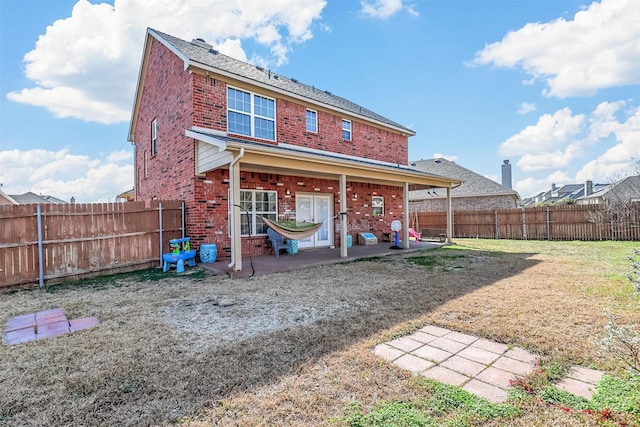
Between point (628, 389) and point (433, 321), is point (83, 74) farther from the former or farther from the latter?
point (628, 389)

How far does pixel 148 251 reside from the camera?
8508 mm

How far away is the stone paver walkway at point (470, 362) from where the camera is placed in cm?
248

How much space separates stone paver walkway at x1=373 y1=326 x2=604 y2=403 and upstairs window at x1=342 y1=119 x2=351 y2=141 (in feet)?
34.2

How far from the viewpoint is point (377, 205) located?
14148 millimetres

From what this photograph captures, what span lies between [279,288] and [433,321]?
2.97 m

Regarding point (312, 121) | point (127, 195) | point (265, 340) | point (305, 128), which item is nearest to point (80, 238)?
point (265, 340)

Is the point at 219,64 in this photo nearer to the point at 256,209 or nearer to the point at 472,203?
the point at 256,209

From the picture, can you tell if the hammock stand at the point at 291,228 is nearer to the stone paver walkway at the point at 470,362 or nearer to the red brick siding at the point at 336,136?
the red brick siding at the point at 336,136

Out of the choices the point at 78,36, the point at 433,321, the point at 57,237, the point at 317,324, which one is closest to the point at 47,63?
the point at 78,36

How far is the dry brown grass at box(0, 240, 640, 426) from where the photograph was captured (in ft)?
7.52

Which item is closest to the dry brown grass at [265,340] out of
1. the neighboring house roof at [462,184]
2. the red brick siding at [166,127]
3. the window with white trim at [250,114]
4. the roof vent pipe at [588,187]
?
the red brick siding at [166,127]

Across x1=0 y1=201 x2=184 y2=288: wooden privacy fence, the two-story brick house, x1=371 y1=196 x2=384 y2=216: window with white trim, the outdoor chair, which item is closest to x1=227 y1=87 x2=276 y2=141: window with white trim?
the two-story brick house

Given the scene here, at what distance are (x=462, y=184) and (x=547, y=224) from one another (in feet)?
28.4

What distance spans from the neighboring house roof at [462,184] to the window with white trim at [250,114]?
657 inches
